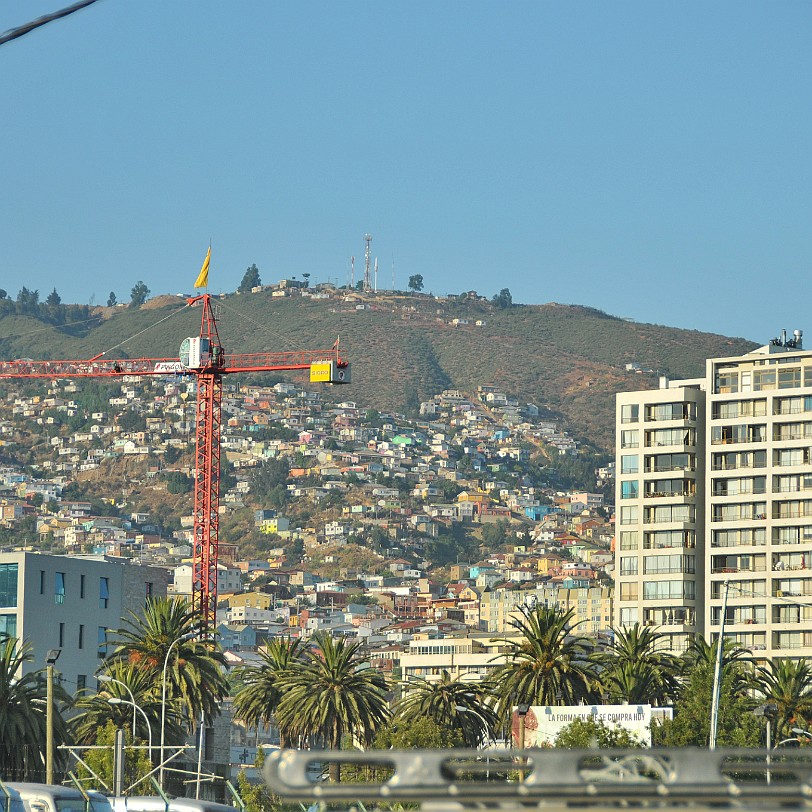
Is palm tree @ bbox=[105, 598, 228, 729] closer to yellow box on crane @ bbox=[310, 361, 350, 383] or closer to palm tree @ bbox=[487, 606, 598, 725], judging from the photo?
palm tree @ bbox=[487, 606, 598, 725]

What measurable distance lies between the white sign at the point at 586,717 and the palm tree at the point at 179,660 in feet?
63.3

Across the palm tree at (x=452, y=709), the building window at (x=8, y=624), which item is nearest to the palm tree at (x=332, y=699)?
the palm tree at (x=452, y=709)

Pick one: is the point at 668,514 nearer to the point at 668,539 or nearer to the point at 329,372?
the point at 668,539

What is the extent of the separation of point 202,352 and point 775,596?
56.7m

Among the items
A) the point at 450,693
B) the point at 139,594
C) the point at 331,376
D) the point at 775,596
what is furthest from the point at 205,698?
the point at 331,376

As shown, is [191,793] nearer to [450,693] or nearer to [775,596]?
[450,693]

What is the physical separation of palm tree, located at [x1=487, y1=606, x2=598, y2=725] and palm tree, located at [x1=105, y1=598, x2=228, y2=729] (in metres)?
14.8

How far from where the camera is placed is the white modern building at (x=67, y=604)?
404 ft

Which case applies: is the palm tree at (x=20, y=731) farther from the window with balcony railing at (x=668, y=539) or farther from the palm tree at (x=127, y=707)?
the window with balcony railing at (x=668, y=539)

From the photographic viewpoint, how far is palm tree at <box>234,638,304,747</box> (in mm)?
97375

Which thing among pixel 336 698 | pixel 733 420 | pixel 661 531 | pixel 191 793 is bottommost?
pixel 191 793

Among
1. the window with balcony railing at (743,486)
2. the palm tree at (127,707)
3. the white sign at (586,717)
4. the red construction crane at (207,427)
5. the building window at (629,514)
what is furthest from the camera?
the building window at (629,514)

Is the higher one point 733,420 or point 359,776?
point 733,420

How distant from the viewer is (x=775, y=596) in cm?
14400
